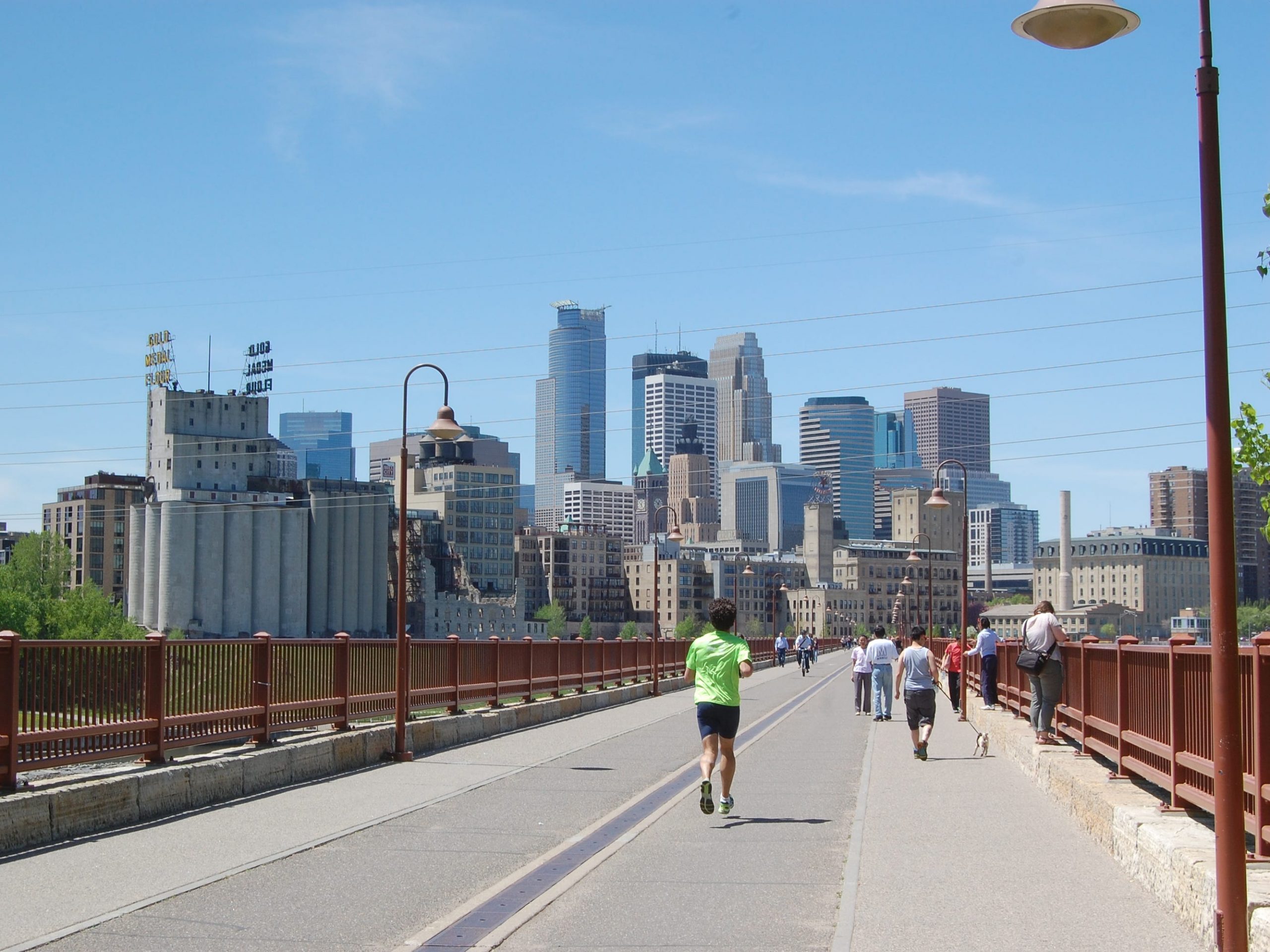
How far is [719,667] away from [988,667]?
1438 centimetres

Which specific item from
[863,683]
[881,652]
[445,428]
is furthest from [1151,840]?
[863,683]

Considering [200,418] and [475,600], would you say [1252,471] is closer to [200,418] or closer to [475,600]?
[200,418]

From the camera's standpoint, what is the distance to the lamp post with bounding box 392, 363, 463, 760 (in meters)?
19.5

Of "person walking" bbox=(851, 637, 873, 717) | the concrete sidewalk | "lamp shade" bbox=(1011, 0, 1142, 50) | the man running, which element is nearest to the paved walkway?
the concrete sidewalk

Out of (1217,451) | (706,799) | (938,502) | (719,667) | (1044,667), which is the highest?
(938,502)

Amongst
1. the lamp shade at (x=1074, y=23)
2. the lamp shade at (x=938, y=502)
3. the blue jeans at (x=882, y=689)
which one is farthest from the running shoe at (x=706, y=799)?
the lamp shade at (x=938, y=502)

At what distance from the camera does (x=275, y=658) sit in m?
17.3

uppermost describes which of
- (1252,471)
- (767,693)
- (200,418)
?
(200,418)

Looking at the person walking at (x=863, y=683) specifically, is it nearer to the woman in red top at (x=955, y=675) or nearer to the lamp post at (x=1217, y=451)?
the woman in red top at (x=955, y=675)

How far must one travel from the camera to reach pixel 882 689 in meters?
29.1

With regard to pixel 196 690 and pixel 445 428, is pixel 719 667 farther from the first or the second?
pixel 445 428

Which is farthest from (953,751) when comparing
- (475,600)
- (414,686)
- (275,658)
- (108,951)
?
(475,600)

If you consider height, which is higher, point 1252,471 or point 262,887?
point 1252,471

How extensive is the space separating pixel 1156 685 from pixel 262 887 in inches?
271
